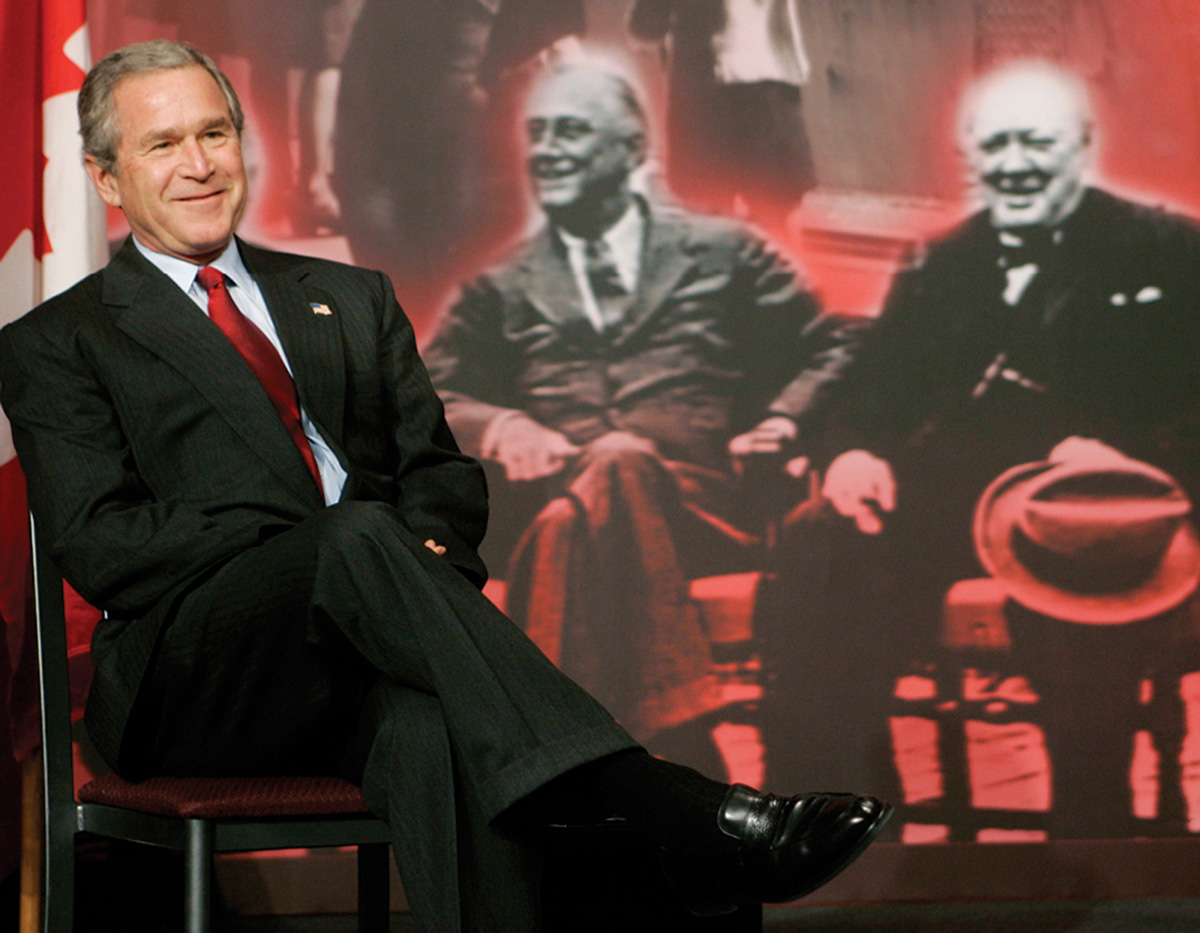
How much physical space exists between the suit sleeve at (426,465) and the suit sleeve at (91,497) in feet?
0.79

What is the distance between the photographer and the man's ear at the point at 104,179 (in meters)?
1.85

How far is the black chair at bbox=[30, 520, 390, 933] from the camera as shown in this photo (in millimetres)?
1372

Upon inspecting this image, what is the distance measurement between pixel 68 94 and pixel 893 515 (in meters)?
1.69

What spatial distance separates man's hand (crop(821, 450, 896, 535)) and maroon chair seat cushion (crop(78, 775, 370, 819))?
1345mm

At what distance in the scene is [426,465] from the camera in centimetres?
183

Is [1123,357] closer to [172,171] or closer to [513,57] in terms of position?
[513,57]

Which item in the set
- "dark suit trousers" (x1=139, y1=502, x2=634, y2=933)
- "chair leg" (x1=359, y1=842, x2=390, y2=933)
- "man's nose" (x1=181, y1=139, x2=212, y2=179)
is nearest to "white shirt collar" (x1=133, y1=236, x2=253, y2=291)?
"man's nose" (x1=181, y1=139, x2=212, y2=179)

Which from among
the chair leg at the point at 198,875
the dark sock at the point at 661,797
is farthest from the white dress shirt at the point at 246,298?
the dark sock at the point at 661,797

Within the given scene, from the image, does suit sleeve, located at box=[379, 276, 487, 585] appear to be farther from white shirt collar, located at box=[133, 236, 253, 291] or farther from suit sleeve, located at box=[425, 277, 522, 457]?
suit sleeve, located at box=[425, 277, 522, 457]

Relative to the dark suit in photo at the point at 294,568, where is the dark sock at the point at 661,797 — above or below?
below

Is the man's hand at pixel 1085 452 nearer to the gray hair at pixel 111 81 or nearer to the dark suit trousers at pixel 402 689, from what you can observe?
the dark suit trousers at pixel 402 689

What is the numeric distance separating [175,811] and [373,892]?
0.45 m

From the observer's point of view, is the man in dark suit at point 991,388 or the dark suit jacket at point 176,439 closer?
the dark suit jacket at point 176,439

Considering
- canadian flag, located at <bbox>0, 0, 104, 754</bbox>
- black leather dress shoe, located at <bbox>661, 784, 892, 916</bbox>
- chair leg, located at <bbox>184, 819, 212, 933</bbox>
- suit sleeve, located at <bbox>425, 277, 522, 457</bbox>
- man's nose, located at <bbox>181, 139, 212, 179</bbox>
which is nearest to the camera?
black leather dress shoe, located at <bbox>661, 784, 892, 916</bbox>
